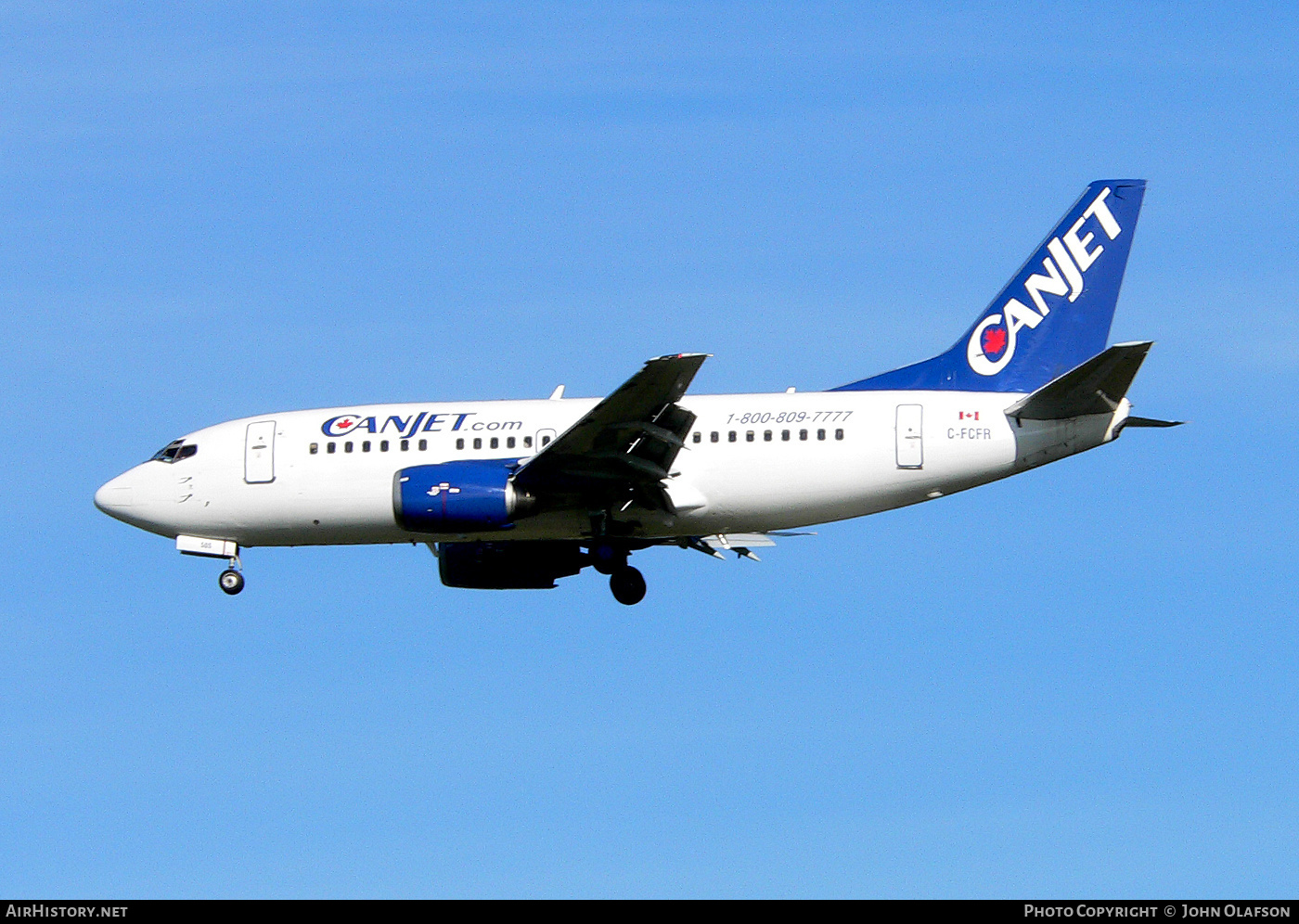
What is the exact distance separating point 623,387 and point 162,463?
35.1ft

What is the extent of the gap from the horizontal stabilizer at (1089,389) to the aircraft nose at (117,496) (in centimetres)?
1708

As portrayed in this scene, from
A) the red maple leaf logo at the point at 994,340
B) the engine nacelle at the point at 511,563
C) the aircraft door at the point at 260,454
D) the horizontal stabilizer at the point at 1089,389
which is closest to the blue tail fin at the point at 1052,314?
the red maple leaf logo at the point at 994,340

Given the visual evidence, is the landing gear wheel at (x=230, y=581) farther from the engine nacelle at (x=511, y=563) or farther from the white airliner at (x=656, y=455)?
the engine nacelle at (x=511, y=563)

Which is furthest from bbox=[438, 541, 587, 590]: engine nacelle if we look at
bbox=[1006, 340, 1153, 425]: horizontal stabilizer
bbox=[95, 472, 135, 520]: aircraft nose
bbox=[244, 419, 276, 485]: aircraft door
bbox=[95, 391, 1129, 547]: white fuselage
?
bbox=[1006, 340, 1153, 425]: horizontal stabilizer

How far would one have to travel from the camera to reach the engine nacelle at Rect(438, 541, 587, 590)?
37.1m

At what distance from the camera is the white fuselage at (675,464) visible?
33031mm

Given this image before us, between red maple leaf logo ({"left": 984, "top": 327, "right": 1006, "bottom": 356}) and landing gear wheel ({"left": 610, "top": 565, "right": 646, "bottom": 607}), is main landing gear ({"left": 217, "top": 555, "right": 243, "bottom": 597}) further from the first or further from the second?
red maple leaf logo ({"left": 984, "top": 327, "right": 1006, "bottom": 356})

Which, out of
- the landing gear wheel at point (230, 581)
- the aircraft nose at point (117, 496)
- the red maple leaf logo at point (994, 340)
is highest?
the red maple leaf logo at point (994, 340)

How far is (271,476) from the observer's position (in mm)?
35312
